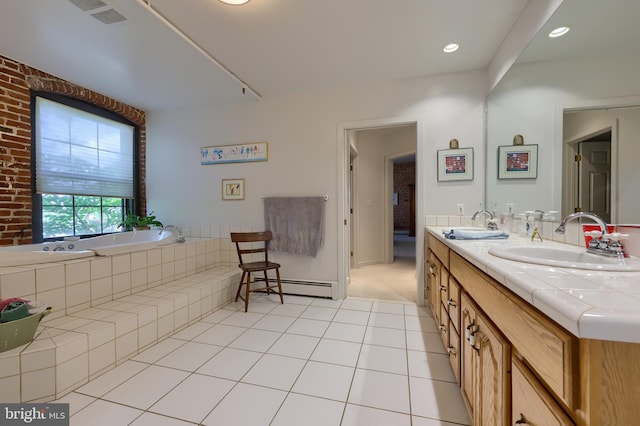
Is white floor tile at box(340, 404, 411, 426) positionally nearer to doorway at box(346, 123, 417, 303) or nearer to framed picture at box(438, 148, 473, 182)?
framed picture at box(438, 148, 473, 182)

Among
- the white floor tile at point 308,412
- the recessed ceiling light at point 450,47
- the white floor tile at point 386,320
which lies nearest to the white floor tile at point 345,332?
the white floor tile at point 386,320

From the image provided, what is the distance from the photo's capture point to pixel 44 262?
1763 mm

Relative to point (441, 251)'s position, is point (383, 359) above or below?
below

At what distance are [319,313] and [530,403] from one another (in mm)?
1936

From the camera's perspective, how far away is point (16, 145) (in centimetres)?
234

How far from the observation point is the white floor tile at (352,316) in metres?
2.27

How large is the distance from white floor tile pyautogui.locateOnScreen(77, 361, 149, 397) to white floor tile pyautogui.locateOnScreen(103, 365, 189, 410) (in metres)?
0.04

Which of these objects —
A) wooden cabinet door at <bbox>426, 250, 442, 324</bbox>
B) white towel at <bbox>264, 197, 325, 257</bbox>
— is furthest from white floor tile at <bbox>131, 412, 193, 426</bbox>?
white towel at <bbox>264, 197, 325, 257</bbox>

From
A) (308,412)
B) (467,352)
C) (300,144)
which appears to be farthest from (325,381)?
(300,144)

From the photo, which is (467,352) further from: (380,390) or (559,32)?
(559,32)

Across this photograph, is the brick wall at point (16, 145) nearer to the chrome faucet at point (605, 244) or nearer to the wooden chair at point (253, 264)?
the wooden chair at point (253, 264)

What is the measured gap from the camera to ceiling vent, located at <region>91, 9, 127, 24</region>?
1.71 metres

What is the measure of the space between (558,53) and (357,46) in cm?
133

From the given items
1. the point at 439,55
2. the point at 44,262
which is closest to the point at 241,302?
the point at 44,262
